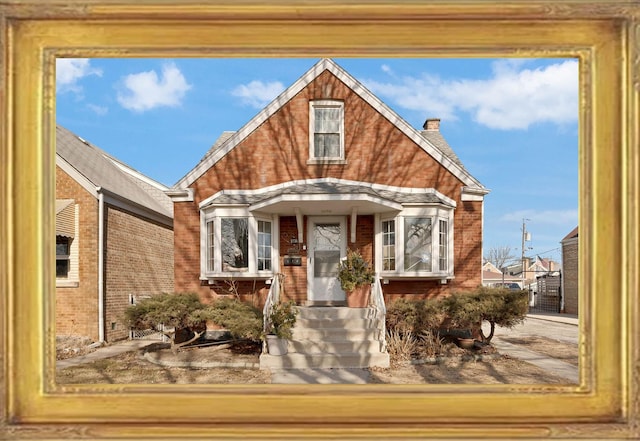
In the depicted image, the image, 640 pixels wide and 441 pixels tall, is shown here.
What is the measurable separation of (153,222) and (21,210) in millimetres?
11934

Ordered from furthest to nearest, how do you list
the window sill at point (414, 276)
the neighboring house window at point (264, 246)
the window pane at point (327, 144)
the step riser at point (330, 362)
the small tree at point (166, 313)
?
the window pane at point (327, 144), the neighboring house window at point (264, 246), the window sill at point (414, 276), the small tree at point (166, 313), the step riser at point (330, 362)

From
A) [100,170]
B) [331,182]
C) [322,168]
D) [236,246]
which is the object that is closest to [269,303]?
[236,246]

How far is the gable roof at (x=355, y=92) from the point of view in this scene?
32.4 ft

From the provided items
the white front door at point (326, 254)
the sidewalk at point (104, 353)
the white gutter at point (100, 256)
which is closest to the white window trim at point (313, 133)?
the white front door at point (326, 254)

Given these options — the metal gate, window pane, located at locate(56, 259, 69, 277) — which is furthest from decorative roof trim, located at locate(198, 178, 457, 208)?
the metal gate

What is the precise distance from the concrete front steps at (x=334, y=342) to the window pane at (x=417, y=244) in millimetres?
1667

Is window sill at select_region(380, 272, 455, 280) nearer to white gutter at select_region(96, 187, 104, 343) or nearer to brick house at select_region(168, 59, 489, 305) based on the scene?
A: brick house at select_region(168, 59, 489, 305)

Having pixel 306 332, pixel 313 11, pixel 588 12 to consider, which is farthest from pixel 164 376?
pixel 588 12

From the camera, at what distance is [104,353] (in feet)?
30.3

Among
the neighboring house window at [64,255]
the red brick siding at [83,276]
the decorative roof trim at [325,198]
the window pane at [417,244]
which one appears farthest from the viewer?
the neighboring house window at [64,255]

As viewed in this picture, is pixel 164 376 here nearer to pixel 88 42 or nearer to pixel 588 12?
pixel 88 42

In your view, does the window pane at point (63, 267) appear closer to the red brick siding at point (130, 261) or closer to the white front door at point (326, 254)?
the red brick siding at point (130, 261)

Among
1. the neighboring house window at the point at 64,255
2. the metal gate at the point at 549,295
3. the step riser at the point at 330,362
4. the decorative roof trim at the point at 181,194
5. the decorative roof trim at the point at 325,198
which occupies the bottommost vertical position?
the metal gate at the point at 549,295

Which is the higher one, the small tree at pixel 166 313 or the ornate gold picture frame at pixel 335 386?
the ornate gold picture frame at pixel 335 386
